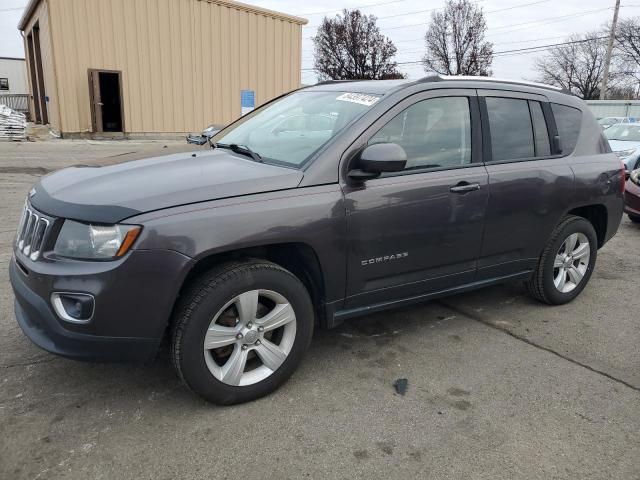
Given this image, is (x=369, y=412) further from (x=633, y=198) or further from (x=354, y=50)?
(x=354, y=50)

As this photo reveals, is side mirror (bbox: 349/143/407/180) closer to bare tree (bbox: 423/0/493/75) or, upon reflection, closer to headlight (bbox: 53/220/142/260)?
headlight (bbox: 53/220/142/260)

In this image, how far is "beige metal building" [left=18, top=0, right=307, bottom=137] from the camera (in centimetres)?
1775

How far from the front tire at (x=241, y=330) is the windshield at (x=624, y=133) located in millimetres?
10533

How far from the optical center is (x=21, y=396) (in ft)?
9.13

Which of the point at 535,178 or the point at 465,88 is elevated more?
the point at 465,88

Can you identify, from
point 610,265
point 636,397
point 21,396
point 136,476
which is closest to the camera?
point 136,476

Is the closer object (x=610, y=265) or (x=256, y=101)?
(x=610, y=265)

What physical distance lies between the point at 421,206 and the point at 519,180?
3.08 feet

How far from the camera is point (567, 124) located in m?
4.14

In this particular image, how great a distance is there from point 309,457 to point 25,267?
165 centimetres

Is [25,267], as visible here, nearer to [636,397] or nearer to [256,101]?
[636,397]

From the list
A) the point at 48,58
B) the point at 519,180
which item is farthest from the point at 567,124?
the point at 48,58

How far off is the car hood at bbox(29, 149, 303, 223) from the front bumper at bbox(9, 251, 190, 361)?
238 mm

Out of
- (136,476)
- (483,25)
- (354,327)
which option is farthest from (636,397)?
(483,25)
